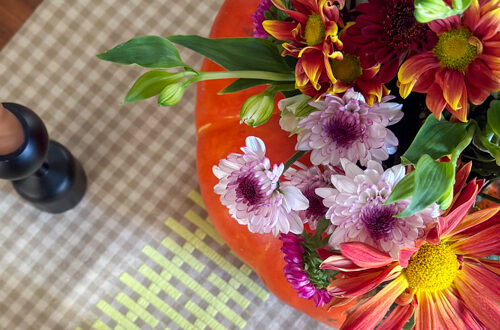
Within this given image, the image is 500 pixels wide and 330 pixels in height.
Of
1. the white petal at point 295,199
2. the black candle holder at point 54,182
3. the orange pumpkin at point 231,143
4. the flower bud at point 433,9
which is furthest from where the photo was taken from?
the black candle holder at point 54,182

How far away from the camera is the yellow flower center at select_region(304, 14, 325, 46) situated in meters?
0.34

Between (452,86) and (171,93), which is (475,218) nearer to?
(452,86)

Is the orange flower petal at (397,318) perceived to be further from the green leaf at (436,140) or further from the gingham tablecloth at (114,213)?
the gingham tablecloth at (114,213)

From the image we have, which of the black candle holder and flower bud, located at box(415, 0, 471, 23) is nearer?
flower bud, located at box(415, 0, 471, 23)

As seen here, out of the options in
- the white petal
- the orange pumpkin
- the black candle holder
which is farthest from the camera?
the black candle holder

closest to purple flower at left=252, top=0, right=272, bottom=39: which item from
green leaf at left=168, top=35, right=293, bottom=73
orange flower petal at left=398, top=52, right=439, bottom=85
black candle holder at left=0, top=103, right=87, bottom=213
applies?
green leaf at left=168, top=35, right=293, bottom=73

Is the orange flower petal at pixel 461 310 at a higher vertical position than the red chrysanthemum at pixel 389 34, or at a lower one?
lower

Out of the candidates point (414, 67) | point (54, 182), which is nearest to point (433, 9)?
point (414, 67)

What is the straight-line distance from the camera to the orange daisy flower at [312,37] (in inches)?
13.0

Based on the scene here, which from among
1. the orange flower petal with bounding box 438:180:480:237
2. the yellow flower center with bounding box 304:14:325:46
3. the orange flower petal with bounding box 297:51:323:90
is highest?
the yellow flower center with bounding box 304:14:325:46

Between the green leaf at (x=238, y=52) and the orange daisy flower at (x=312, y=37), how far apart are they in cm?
4

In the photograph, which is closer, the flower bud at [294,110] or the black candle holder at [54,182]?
the flower bud at [294,110]

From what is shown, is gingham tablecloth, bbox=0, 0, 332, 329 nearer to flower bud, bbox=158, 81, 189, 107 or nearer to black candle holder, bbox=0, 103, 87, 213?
black candle holder, bbox=0, 103, 87, 213

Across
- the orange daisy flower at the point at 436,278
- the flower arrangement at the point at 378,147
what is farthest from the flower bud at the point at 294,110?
the orange daisy flower at the point at 436,278
